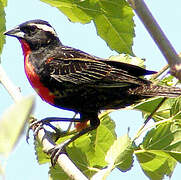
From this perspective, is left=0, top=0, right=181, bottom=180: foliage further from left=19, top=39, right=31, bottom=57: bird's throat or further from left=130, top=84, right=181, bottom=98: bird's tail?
left=19, top=39, right=31, bottom=57: bird's throat

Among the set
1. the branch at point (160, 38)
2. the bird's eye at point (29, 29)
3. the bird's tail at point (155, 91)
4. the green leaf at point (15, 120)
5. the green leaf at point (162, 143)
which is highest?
the green leaf at point (15, 120)

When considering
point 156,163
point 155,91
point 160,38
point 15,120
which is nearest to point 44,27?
point 155,91

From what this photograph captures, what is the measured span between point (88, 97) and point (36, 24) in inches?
41.4

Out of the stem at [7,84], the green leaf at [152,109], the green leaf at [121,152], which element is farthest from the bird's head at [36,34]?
the green leaf at [121,152]

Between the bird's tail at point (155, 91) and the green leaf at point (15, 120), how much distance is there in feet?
8.01

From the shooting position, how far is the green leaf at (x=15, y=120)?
71cm

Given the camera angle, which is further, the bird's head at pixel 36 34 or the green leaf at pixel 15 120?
the bird's head at pixel 36 34

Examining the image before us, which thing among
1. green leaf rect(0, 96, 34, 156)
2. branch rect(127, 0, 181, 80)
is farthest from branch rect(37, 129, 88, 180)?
green leaf rect(0, 96, 34, 156)

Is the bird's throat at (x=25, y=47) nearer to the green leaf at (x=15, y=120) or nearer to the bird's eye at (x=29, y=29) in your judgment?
the bird's eye at (x=29, y=29)

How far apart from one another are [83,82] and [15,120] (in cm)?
328

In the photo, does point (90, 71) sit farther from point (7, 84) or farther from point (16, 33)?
point (7, 84)

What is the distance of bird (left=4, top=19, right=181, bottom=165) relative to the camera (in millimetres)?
3922

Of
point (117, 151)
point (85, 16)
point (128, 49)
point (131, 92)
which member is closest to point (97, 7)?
point (85, 16)

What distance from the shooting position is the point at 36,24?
4594mm
